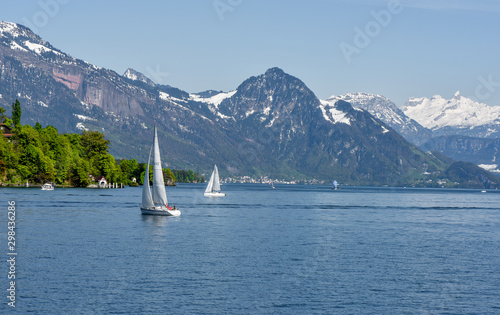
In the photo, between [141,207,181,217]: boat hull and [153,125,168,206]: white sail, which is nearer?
[153,125,168,206]: white sail

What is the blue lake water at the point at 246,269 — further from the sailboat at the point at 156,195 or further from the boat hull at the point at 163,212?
the sailboat at the point at 156,195

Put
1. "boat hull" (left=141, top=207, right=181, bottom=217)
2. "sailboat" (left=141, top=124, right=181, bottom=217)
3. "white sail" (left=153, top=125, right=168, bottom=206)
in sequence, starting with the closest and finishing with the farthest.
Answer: "white sail" (left=153, top=125, right=168, bottom=206) → "sailboat" (left=141, top=124, right=181, bottom=217) → "boat hull" (left=141, top=207, right=181, bottom=217)

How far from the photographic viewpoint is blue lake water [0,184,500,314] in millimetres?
57281

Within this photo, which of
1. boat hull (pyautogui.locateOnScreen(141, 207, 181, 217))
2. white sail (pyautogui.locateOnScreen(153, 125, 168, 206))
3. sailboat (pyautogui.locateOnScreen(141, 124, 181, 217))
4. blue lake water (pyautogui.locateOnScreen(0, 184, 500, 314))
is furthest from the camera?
boat hull (pyautogui.locateOnScreen(141, 207, 181, 217))

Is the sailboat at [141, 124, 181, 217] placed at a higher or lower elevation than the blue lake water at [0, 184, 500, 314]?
higher

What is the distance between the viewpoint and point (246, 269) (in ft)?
243

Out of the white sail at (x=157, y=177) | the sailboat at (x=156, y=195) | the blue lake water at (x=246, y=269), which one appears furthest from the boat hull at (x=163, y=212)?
the blue lake water at (x=246, y=269)

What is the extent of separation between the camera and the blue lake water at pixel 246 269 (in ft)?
188

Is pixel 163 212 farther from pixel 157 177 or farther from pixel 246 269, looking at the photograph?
pixel 246 269

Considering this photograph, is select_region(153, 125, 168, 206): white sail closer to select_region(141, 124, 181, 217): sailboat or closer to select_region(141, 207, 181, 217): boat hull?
select_region(141, 124, 181, 217): sailboat

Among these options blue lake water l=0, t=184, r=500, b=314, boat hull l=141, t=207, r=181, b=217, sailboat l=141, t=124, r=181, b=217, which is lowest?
blue lake water l=0, t=184, r=500, b=314

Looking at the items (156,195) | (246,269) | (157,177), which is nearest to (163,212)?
(156,195)

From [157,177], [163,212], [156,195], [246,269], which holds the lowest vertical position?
[246,269]

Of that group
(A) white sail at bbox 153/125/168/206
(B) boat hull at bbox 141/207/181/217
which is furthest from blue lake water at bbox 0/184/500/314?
(A) white sail at bbox 153/125/168/206
